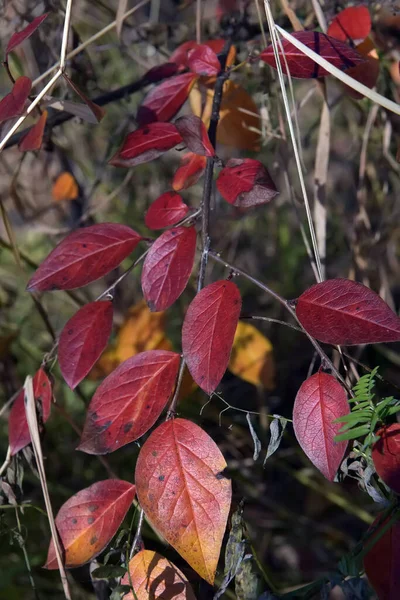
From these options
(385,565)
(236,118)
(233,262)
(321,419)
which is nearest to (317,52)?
(236,118)

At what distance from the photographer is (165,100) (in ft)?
2.38

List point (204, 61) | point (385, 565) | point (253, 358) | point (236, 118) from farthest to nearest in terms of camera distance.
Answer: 1. point (253, 358)
2. point (236, 118)
3. point (204, 61)
4. point (385, 565)

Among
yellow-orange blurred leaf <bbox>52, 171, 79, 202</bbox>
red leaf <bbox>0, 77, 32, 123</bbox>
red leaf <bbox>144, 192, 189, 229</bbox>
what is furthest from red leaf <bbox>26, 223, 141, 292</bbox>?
yellow-orange blurred leaf <bbox>52, 171, 79, 202</bbox>

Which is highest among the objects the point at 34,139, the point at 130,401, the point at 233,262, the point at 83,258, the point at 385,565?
the point at 34,139

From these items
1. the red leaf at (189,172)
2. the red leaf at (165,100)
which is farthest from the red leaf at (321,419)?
the red leaf at (165,100)

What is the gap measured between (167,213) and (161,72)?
0.80 ft

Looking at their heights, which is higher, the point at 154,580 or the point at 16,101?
the point at 16,101

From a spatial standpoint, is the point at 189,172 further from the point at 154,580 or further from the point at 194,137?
the point at 154,580

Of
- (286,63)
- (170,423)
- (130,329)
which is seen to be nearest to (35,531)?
(130,329)

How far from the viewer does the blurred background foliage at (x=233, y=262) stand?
0.95m

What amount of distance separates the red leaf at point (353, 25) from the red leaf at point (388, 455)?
494 millimetres

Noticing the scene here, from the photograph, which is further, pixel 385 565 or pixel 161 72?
pixel 161 72

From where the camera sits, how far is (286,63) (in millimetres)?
630

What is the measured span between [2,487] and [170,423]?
233mm
